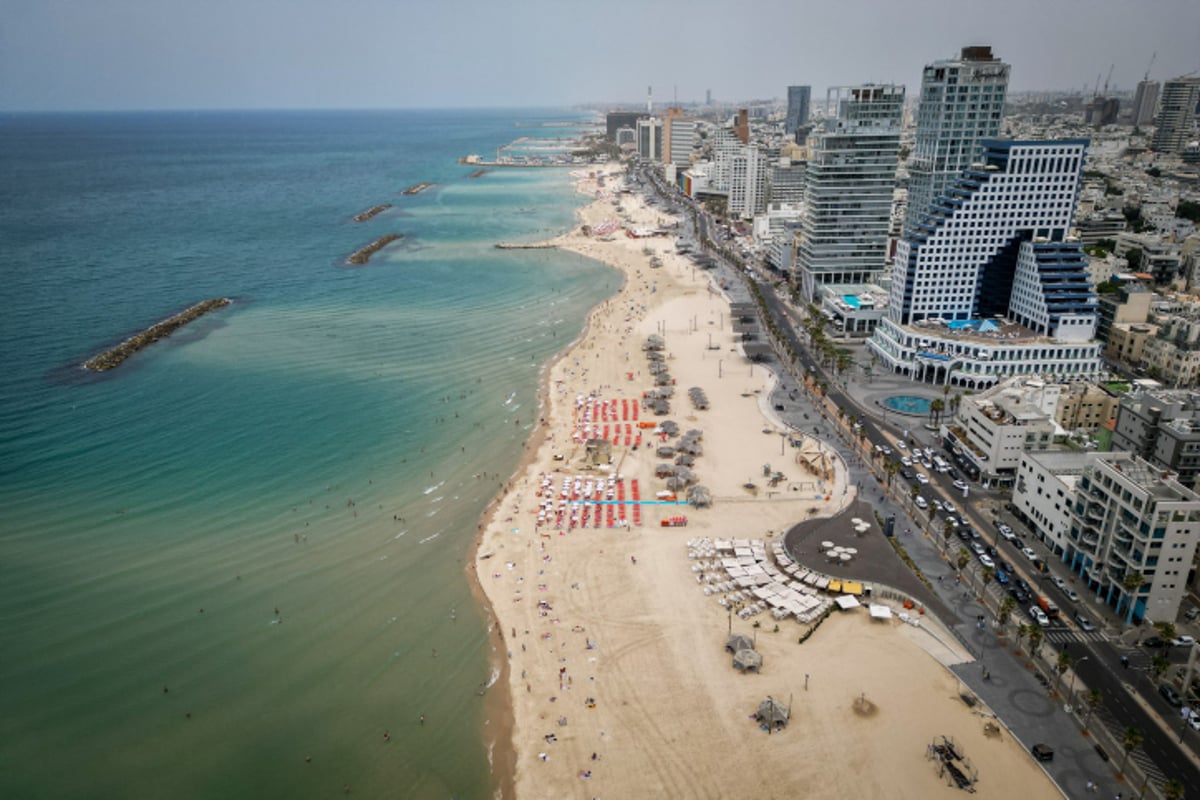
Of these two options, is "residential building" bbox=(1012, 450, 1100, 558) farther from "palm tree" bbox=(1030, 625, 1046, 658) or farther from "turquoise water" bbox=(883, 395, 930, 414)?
"turquoise water" bbox=(883, 395, 930, 414)

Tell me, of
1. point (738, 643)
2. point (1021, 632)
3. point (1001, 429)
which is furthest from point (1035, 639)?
point (1001, 429)

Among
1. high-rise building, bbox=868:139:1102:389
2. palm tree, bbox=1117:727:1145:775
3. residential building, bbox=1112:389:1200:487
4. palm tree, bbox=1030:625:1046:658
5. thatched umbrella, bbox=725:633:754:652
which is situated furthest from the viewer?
high-rise building, bbox=868:139:1102:389

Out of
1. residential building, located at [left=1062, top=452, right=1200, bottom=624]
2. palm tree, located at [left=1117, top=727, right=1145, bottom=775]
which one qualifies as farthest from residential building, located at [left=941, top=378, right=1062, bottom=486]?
palm tree, located at [left=1117, top=727, right=1145, bottom=775]

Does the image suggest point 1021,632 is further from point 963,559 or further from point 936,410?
point 936,410

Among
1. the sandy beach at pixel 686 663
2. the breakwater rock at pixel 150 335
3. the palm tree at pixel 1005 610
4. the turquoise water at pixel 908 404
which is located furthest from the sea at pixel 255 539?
the turquoise water at pixel 908 404

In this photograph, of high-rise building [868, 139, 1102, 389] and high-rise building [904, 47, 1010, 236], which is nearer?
high-rise building [868, 139, 1102, 389]

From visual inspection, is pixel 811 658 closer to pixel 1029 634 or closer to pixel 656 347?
pixel 1029 634

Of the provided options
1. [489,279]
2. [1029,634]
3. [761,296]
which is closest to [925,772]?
[1029,634]
